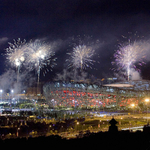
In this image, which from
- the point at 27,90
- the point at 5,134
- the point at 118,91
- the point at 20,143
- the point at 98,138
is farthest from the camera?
the point at 27,90

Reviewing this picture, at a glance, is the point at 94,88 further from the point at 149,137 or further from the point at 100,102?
the point at 149,137

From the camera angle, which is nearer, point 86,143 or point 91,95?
point 86,143

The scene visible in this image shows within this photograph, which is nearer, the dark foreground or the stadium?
the dark foreground

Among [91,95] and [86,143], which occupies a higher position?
[91,95]

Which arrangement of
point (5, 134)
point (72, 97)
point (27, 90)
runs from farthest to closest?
1. point (27, 90)
2. point (72, 97)
3. point (5, 134)

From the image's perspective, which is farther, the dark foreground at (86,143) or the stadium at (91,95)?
the stadium at (91,95)

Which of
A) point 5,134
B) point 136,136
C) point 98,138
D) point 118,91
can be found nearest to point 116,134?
point 98,138

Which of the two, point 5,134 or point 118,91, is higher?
point 118,91

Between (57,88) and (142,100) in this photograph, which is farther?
(57,88)
